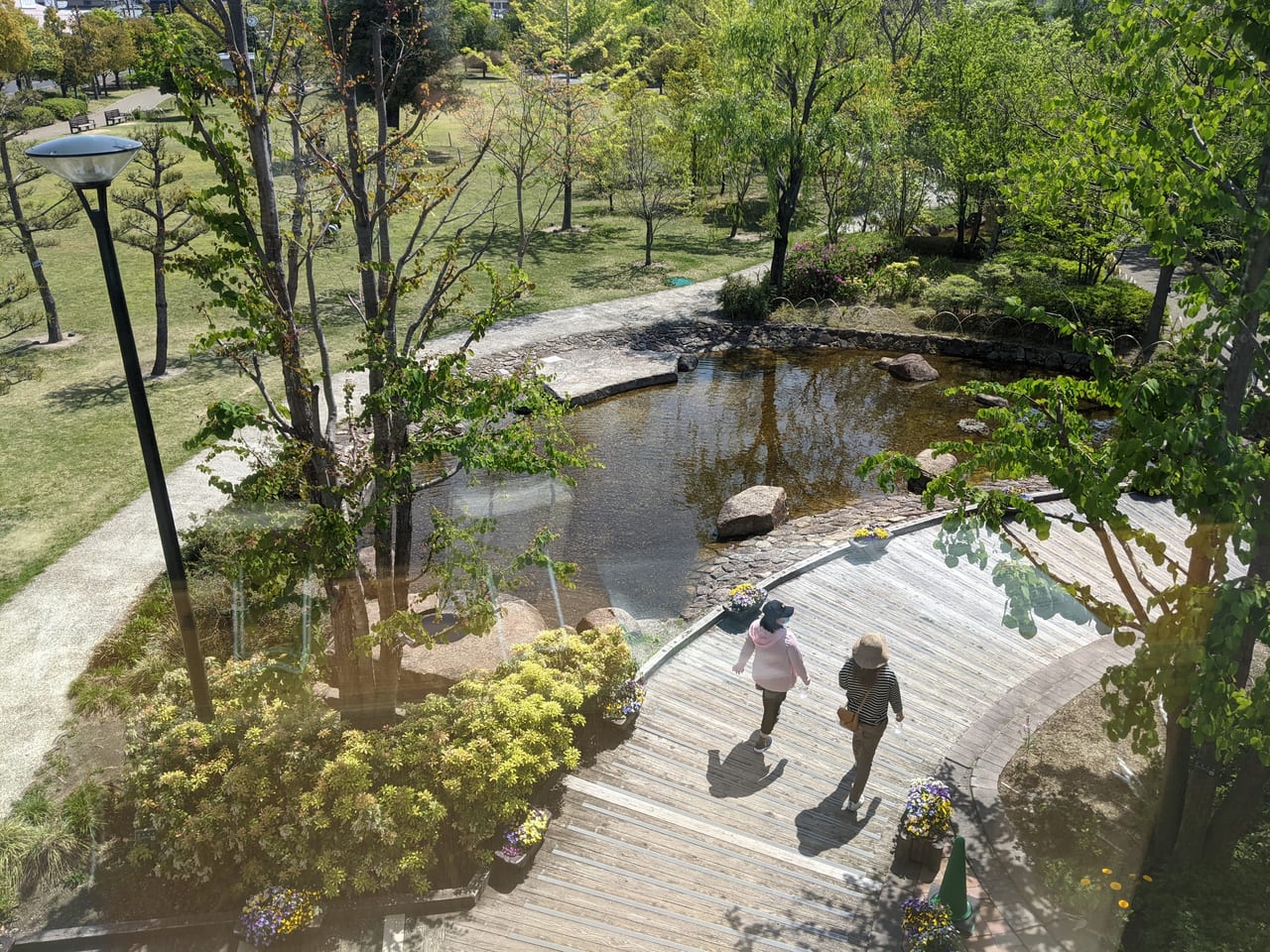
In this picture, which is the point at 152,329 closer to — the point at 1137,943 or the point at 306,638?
the point at 306,638

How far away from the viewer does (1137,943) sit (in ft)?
21.1

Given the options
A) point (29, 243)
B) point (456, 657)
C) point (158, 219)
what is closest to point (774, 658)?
point (456, 657)

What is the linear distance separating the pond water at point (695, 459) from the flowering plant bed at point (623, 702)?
3.19 m

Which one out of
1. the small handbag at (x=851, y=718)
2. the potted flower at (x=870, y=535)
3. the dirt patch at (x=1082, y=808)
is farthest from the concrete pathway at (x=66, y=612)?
the potted flower at (x=870, y=535)

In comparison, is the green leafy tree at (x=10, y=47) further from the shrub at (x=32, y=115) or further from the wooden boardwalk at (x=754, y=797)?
the wooden boardwalk at (x=754, y=797)

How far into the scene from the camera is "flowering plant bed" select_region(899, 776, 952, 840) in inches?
288

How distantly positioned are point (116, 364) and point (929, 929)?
778 inches

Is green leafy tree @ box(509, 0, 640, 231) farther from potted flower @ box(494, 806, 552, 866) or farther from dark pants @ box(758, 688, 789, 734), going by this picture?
potted flower @ box(494, 806, 552, 866)

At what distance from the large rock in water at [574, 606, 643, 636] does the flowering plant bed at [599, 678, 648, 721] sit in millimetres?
1892

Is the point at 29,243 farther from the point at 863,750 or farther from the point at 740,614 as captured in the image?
the point at 863,750

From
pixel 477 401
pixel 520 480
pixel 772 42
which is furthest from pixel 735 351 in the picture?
pixel 477 401

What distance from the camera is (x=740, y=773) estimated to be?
8.52 meters

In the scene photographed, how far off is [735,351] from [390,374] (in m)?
16.3

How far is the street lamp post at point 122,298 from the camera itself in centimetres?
664
